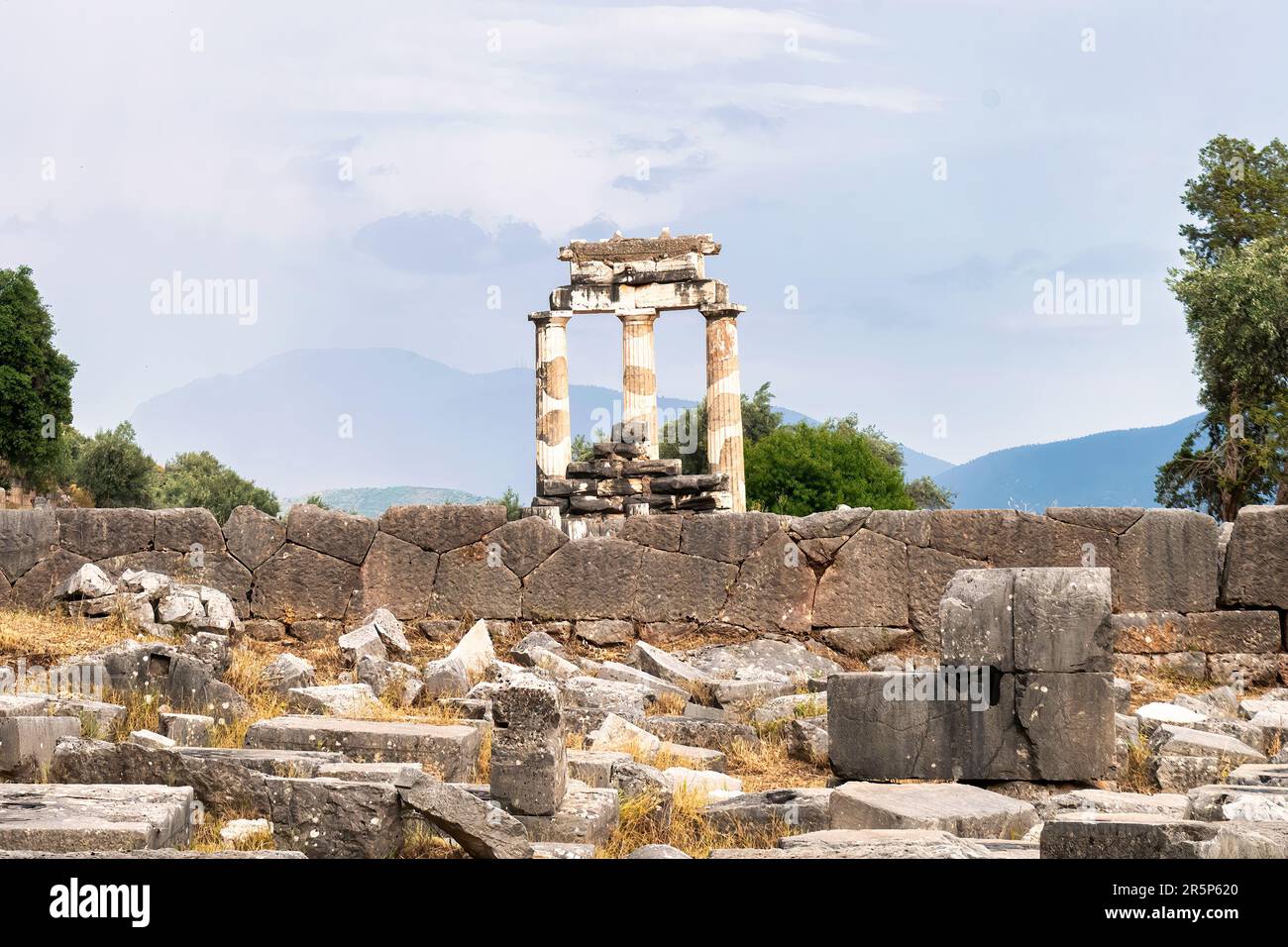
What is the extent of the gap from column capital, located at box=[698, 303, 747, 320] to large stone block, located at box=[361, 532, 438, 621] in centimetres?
1767

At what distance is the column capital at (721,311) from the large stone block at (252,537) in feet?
58.4

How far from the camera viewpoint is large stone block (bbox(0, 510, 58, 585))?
44.5ft

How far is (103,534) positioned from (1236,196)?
32.0 m

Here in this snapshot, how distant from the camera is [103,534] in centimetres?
1365

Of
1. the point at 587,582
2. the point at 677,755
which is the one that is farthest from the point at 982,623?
the point at 587,582

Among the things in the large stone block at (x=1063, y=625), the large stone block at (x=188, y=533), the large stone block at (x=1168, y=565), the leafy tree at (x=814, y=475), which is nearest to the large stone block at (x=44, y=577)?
the large stone block at (x=188, y=533)

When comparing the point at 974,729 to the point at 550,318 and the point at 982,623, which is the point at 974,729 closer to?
the point at 982,623

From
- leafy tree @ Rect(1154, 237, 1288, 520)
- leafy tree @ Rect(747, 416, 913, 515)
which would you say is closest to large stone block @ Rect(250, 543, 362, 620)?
leafy tree @ Rect(1154, 237, 1288, 520)

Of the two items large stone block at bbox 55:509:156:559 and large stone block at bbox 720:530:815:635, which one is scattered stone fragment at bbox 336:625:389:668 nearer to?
large stone block at bbox 55:509:156:559

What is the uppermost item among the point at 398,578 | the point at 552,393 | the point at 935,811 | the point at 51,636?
the point at 552,393

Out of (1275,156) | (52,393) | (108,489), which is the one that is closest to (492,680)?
(1275,156)
